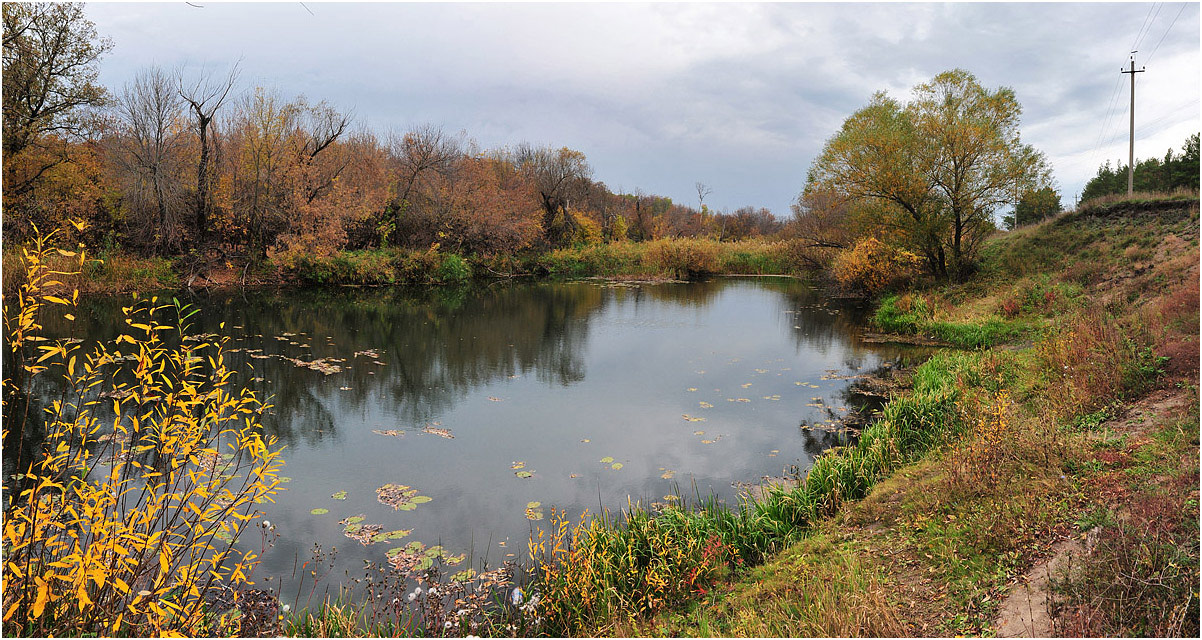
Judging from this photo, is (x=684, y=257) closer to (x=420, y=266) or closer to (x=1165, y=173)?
(x=420, y=266)

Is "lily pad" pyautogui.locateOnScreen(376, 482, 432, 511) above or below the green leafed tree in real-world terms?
below

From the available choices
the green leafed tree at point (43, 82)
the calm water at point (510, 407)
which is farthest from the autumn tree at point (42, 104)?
the calm water at point (510, 407)

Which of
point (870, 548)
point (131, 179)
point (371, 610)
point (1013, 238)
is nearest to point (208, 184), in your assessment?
point (131, 179)

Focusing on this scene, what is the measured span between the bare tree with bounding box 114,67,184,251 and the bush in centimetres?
3037

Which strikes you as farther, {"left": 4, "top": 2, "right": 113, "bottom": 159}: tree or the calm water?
{"left": 4, "top": 2, "right": 113, "bottom": 159}: tree

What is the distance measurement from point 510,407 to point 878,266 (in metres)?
22.3

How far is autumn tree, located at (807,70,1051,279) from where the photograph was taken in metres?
24.4

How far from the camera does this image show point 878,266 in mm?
28703

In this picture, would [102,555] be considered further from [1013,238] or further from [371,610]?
[1013,238]

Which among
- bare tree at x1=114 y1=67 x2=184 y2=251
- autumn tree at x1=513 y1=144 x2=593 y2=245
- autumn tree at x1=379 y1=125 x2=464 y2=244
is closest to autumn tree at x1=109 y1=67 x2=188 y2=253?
bare tree at x1=114 y1=67 x2=184 y2=251

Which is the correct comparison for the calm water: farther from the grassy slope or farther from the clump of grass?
the grassy slope

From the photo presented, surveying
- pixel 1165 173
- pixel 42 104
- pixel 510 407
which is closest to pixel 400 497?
pixel 510 407

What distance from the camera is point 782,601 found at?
4664 mm

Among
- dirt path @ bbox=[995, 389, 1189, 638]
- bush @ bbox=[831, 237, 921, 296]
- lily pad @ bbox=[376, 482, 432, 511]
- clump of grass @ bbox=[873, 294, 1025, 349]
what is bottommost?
lily pad @ bbox=[376, 482, 432, 511]
